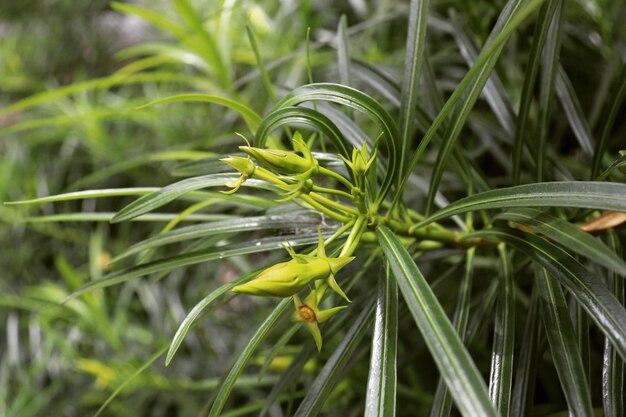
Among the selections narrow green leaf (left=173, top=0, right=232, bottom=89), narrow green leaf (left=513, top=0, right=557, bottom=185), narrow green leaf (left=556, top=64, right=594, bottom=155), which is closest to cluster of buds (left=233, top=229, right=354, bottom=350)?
narrow green leaf (left=513, top=0, right=557, bottom=185)

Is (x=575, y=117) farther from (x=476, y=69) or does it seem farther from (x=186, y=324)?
(x=186, y=324)

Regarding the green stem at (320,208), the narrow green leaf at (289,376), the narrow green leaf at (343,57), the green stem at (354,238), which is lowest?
the narrow green leaf at (289,376)

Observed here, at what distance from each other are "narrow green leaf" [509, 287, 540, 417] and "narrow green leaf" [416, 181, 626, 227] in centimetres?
15

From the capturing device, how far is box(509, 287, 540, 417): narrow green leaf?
1.43 feet

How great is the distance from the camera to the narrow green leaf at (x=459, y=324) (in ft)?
1.30

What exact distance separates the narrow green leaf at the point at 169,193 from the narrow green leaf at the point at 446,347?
0.15 m

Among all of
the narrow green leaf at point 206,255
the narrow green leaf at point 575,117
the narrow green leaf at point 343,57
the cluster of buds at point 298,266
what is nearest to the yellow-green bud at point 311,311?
the cluster of buds at point 298,266

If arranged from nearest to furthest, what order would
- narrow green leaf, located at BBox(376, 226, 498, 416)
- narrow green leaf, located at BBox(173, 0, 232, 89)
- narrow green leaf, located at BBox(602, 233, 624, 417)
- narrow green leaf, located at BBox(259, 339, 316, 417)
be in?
narrow green leaf, located at BBox(376, 226, 498, 416) → narrow green leaf, located at BBox(602, 233, 624, 417) → narrow green leaf, located at BBox(259, 339, 316, 417) → narrow green leaf, located at BBox(173, 0, 232, 89)

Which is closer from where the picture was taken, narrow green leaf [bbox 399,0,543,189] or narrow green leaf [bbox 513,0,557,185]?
narrow green leaf [bbox 399,0,543,189]

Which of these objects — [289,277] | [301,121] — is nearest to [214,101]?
[301,121]

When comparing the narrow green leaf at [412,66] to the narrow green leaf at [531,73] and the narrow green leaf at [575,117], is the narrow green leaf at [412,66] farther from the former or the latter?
the narrow green leaf at [575,117]

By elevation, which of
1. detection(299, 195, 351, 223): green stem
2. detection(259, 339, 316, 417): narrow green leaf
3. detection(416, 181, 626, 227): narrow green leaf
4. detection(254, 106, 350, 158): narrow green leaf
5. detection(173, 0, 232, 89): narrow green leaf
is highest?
detection(173, 0, 232, 89): narrow green leaf

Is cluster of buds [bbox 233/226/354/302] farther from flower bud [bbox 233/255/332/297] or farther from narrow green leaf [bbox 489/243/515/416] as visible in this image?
narrow green leaf [bbox 489/243/515/416]

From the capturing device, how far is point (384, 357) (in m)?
0.36
